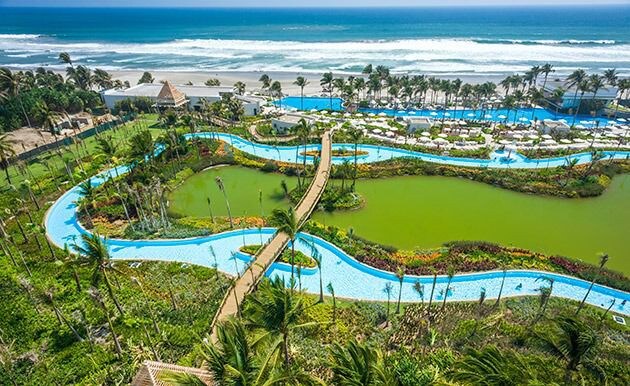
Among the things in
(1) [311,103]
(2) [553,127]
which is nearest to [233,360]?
(2) [553,127]

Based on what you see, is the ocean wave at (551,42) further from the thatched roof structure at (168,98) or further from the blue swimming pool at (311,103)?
the thatched roof structure at (168,98)

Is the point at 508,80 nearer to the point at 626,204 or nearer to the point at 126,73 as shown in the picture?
the point at 626,204

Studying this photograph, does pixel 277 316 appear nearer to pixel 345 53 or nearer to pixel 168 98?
pixel 168 98

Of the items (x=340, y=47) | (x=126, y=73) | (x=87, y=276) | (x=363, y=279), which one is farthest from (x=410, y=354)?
(x=340, y=47)

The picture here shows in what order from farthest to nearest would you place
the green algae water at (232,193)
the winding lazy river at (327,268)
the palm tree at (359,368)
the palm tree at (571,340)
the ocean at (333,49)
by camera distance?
1. the ocean at (333,49)
2. the green algae water at (232,193)
3. the winding lazy river at (327,268)
4. the palm tree at (571,340)
5. the palm tree at (359,368)

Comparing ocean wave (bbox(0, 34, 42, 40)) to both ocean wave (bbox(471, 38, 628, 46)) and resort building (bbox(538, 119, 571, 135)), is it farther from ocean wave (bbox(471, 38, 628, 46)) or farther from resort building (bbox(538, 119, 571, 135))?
resort building (bbox(538, 119, 571, 135))

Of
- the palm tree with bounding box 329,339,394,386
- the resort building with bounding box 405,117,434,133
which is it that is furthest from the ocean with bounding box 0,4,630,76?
the palm tree with bounding box 329,339,394,386

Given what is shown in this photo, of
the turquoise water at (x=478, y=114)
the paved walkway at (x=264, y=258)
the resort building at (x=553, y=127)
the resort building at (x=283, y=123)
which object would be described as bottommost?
the turquoise water at (x=478, y=114)

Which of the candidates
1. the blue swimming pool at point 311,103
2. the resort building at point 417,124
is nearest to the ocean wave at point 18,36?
the blue swimming pool at point 311,103
